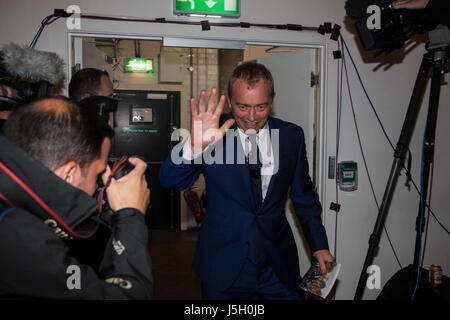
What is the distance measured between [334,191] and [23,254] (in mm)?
2436

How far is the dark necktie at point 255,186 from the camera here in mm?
1597

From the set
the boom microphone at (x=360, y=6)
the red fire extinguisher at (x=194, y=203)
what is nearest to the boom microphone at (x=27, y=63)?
the boom microphone at (x=360, y=6)

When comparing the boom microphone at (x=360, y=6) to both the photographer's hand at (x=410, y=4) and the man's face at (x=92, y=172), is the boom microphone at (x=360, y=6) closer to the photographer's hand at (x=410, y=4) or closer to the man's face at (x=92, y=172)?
the photographer's hand at (x=410, y=4)

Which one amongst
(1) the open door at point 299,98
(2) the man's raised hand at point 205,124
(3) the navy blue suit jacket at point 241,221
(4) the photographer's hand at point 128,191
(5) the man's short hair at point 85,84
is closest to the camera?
(4) the photographer's hand at point 128,191

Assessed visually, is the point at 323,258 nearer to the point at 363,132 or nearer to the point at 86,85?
the point at 363,132

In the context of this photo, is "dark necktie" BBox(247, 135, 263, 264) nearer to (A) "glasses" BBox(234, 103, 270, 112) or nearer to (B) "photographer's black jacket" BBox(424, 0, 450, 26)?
(A) "glasses" BBox(234, 103, 270, 112)

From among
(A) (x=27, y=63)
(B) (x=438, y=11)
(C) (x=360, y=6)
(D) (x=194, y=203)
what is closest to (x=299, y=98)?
(C) (x=360, y=6)

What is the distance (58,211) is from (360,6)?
2.02 metres

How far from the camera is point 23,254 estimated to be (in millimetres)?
732

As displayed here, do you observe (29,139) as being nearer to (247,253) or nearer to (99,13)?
(247,253)

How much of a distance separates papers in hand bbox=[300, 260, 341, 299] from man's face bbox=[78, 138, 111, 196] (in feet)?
3.60

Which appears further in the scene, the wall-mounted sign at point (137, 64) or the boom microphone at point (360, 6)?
the wall-mounted sign at point (137, 64)

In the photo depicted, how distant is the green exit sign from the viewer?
2332 millimetres

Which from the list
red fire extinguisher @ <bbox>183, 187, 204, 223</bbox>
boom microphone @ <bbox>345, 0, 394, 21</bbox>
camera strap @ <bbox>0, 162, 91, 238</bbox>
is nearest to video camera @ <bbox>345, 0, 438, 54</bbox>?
boom microphone @ <bbox>345, 0, 394, 21</bbox>
